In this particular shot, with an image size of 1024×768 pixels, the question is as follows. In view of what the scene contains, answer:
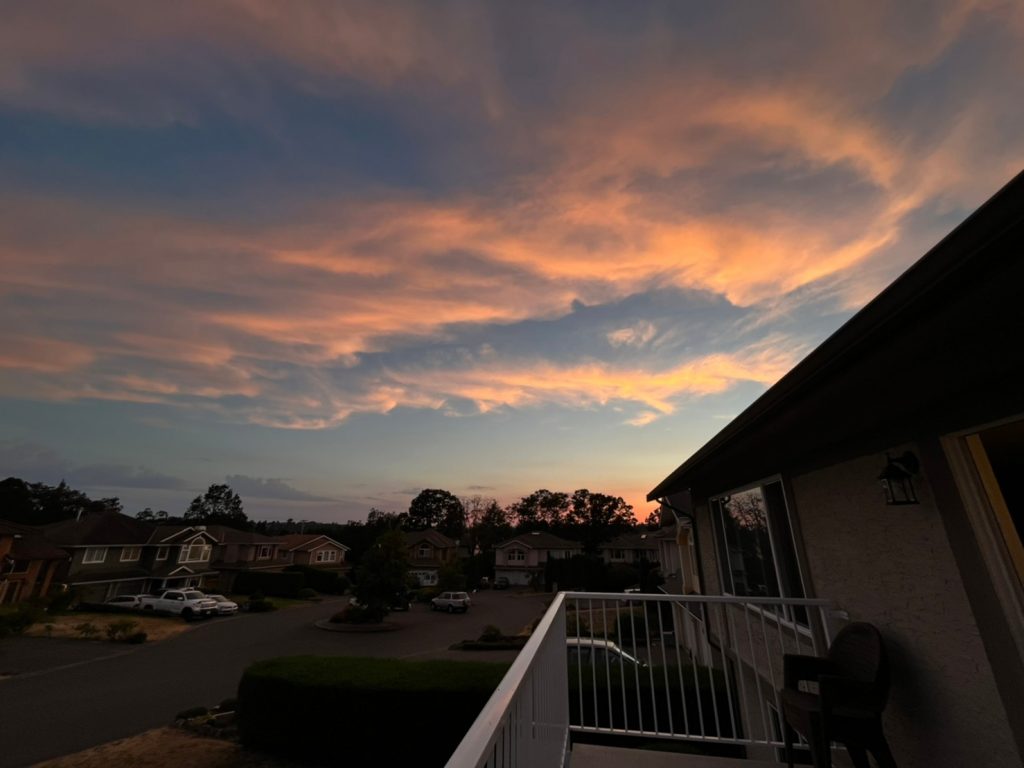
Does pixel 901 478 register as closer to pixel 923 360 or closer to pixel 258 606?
pixel 923 360

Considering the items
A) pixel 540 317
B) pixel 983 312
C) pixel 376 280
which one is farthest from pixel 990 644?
pixel 376 280

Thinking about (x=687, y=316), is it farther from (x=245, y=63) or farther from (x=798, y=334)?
(x=245, y=63)

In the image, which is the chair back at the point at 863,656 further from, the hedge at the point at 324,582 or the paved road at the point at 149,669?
the hedge at the point at 324,582

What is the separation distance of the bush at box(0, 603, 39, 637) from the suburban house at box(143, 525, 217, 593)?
12805 mm

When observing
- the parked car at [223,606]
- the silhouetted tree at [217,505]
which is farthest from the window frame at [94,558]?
the silhouetted tree at [217,505]

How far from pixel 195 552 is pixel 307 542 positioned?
1165cm

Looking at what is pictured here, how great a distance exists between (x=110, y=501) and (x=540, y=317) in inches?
4795

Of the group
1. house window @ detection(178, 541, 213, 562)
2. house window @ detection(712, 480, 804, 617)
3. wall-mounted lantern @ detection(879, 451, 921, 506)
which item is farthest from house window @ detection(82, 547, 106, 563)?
wall-mounted lantern @ detection(879, 451, 921, 506)

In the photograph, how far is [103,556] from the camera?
96.0 feet

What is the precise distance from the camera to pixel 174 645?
18031mm

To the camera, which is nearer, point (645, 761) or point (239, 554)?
point (645, 761)

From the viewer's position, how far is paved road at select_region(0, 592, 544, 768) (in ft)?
31.6

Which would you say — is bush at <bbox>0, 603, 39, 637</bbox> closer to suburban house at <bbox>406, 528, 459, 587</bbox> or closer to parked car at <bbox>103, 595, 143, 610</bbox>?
parked car at <bbox>103, 595, 143, 610</bbox>

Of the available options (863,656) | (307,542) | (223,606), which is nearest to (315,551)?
(307,542)
